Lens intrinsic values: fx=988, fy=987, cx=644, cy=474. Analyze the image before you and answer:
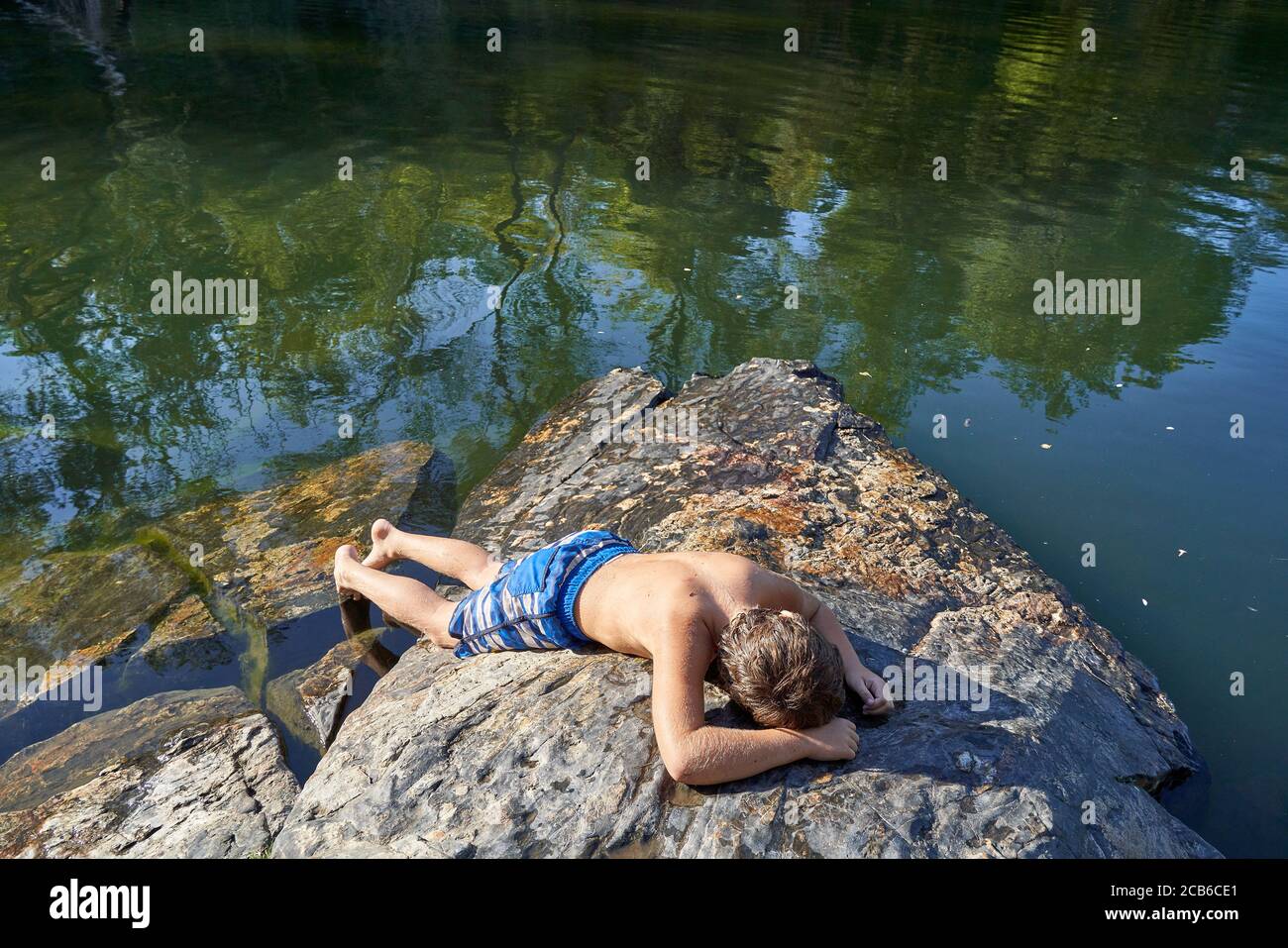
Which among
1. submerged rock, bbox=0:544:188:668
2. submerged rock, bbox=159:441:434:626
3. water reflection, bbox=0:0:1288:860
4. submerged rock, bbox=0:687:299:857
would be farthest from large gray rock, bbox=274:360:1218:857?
submerged rock, bbox=0:544:188:668

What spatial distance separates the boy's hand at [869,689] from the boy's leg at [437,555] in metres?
2.06

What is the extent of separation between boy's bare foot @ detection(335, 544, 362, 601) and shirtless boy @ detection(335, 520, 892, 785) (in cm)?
105

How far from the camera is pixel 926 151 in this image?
16.1 m

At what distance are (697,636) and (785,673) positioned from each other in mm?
354

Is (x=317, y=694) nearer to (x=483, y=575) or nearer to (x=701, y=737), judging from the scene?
(x=483, y=575)

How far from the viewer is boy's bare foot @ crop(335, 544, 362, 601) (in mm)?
Result: 5629

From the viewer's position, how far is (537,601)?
4.30 metres

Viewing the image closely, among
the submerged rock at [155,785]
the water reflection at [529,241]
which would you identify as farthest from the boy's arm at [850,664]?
the water reflection at [529,241]

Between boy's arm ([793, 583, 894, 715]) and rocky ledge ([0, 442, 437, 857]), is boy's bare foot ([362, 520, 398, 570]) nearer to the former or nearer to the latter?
rocky ledge ([0, 442, 437, 857])

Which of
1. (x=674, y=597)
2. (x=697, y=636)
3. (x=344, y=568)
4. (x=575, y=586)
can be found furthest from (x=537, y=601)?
(x=344, y=568)

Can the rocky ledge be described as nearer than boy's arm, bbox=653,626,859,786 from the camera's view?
No

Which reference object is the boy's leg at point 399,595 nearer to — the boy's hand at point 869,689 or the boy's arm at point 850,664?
the boy's arm at point 850,664
